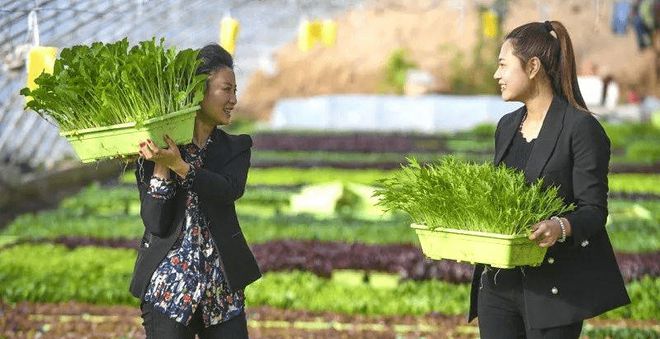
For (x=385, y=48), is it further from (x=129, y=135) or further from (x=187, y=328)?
(x=129, y=135)

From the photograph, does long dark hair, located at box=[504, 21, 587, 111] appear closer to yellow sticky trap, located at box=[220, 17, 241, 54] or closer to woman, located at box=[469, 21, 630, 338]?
woman, located at box=[469, 21, 630, 338]

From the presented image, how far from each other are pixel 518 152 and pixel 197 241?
39.6 inches

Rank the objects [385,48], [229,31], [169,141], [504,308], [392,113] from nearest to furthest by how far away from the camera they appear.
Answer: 1. [169,141]
2. [504,308]
3. [229,31]
4. [392,113]
5. [385,48]

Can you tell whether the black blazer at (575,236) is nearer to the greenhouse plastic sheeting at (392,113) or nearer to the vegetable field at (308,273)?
the vegetable field at (308,273)

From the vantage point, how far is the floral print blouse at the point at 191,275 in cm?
374

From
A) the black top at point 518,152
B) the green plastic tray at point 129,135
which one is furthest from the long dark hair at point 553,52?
the green plastic tray at point 129,135

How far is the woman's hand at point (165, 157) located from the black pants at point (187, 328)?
420 mm

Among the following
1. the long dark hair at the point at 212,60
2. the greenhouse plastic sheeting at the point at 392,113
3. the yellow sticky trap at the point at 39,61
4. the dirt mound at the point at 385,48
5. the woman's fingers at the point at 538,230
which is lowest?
the woman's fingers at the point at 538,230

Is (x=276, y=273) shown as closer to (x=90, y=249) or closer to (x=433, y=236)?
(x=90, y=249)

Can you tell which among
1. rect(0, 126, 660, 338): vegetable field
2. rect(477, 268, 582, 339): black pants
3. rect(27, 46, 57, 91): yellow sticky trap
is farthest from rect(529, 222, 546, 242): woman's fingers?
rect(27, 46, 57, 91): yellow sticky trap

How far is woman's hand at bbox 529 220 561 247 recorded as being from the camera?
3.51 m

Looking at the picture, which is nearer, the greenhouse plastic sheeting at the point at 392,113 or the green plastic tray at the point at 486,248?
the green plastic tray at the point at 486,248

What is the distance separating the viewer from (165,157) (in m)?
3.57

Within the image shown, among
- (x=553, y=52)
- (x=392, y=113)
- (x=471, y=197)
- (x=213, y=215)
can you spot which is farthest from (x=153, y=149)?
(x=392, y=113)
